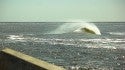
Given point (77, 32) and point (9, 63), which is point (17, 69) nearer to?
point (9, 63)

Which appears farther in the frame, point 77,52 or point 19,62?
point 77,52

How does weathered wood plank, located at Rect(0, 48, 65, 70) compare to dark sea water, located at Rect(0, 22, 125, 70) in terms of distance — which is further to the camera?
dark sea water, located at Rect(0, 22, 125, 70)

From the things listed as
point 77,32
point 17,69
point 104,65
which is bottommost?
point 77,32

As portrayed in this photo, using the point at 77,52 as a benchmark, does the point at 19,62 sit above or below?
above

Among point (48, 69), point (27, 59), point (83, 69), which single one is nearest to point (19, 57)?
point (27, 59)

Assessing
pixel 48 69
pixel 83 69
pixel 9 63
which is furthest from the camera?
pixel 83 69

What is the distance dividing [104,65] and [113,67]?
1619 mm

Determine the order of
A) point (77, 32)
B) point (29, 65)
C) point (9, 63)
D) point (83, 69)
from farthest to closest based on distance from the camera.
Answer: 1. point (77, 32)
2. point (83, 69)
3. point (9, 63)
4. point (29, 65)

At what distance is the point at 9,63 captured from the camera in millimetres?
12000

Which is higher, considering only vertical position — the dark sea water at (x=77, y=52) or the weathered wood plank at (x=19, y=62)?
the weathered wood plank at (x=19, y=62)

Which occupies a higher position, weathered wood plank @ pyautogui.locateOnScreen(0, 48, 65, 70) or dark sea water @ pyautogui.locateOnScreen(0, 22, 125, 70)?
weathered wood plank @ pyautogui.locateOnScreen(0, 48, 65, 70)

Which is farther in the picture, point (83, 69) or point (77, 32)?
point (77, 32)

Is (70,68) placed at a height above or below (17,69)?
below

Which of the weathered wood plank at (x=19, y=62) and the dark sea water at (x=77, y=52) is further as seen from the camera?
the dark sea water at (x=77, y=52)
